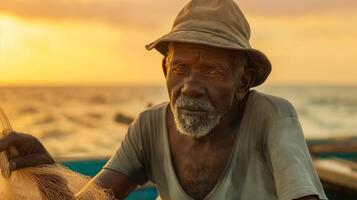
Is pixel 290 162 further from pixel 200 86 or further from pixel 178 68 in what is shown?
pixel 178 68

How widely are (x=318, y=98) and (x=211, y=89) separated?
43997 millimetres

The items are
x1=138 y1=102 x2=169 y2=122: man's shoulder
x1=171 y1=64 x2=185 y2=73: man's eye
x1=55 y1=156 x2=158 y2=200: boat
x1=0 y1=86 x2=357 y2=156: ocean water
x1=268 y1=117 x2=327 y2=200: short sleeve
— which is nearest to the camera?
x1=268 y1=117 x2=327 y2=200: short sleeve

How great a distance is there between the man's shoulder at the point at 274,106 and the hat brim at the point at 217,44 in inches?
3.1

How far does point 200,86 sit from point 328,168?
487cm

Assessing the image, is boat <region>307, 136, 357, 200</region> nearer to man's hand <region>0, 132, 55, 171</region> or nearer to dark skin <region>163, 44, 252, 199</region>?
dark skin <region>163, 44, 252, 199</region>

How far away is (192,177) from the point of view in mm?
2098

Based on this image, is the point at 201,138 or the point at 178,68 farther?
the point at 201,138

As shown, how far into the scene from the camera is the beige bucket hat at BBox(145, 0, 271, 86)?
1.91 metres

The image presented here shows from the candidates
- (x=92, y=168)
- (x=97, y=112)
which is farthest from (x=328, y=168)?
(x=97, y=112)

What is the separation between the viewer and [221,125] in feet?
6.82

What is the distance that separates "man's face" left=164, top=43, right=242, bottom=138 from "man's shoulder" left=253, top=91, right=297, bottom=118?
0.13 metres

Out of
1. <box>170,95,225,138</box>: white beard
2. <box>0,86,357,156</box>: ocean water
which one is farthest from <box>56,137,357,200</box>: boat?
<box>0,86,357,156</box>: ocean water

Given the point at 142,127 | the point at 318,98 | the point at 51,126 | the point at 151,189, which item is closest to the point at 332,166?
the point at 151,189

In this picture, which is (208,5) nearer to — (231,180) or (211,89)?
(211,89)
